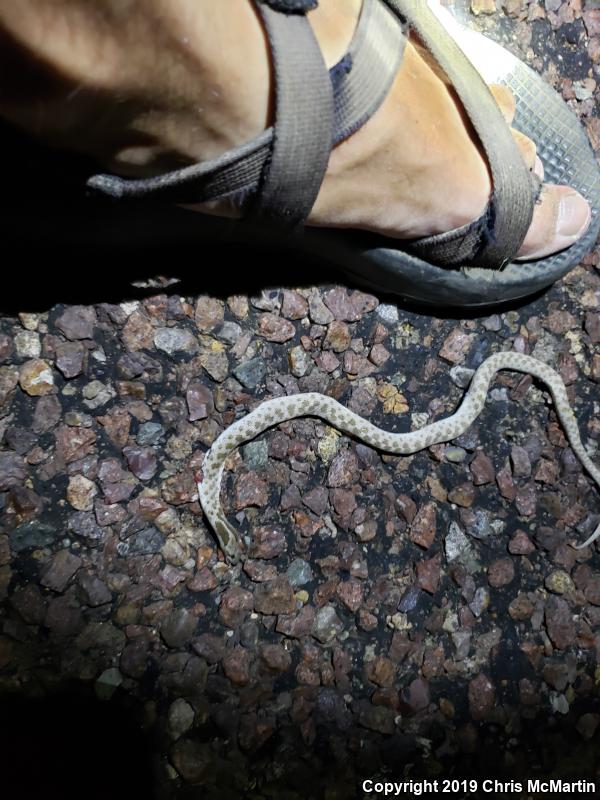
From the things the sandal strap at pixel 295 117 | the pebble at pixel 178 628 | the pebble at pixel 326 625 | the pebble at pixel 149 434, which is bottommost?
the pebble at pixel 178 628

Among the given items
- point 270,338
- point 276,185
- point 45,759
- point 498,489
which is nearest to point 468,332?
point 498,489

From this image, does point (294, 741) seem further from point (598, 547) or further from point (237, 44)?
point (237, 44)

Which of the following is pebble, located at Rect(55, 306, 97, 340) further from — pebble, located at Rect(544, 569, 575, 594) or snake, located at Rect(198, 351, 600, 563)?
pebble, located at Rect(544, 569, 575, 594)

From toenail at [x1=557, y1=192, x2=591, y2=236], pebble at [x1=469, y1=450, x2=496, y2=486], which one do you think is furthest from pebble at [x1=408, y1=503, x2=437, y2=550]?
toenail at [x1=557, y1=192, x2=591, y2=236]

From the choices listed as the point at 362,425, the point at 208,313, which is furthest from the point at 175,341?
the point at 362,425

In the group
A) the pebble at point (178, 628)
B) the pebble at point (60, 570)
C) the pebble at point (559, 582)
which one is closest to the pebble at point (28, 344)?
the pebble at point (60, 570)

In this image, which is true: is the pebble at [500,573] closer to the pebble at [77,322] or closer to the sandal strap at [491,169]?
the sandal strap at [491,169]

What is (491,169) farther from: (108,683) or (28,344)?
(108,683)
